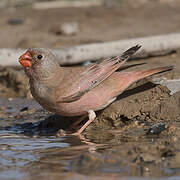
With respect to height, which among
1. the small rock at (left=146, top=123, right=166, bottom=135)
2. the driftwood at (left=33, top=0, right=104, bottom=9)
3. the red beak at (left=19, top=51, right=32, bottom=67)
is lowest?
the small rock at (left=146, top=123, right=166, bottom=135)

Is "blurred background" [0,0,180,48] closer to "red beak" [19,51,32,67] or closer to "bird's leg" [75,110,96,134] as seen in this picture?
"red beak" [19,51,32,67]

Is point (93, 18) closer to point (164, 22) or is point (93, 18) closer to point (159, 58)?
point (164, 22)

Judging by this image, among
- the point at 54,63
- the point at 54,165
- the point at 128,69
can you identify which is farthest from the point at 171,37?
the point at 54,165

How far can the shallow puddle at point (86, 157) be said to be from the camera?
15.5ft

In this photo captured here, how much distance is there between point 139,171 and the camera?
15.4 ft

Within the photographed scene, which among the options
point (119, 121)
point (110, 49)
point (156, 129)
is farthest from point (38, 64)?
point (110, 49)

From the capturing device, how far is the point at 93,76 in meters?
6.64

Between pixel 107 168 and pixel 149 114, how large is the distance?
1.89 m

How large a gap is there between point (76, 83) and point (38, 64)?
0.54 metres

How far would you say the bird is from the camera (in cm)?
639

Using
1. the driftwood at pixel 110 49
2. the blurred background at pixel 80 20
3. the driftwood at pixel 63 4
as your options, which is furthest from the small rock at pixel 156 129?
the driftwood at pixel 63 4

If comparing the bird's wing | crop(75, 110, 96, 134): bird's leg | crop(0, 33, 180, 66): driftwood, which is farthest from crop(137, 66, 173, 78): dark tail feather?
crop(0, 33, 180, 66): driftwood

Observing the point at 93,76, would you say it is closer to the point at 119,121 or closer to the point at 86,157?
the point at 119,121

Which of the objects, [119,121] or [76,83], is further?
[119,121]
